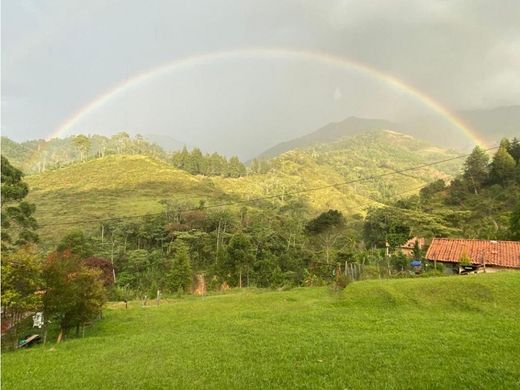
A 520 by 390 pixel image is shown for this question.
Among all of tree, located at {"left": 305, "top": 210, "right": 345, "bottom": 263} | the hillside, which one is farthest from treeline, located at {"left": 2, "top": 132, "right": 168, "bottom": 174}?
tree, located at {"left": 305, "top": 210, "right": 345, "bottom": 263}

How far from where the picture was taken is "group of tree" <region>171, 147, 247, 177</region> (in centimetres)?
11188

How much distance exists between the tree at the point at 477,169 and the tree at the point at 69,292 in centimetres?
5727

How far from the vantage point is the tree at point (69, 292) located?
18.0 meters

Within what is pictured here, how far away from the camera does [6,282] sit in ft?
54.2

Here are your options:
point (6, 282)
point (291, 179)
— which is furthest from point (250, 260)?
point (291, 179)

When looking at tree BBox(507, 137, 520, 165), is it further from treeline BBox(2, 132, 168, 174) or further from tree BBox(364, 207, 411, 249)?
treeline BBox(2, 132, 168, 174)

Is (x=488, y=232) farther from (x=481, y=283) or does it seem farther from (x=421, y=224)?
(x=481, y=283)

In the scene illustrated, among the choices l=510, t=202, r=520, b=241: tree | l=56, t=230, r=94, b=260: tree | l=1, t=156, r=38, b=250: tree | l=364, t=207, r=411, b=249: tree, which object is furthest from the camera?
l=364, t=207, r=411, b=249: tree

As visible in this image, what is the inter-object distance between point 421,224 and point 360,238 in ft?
44.3

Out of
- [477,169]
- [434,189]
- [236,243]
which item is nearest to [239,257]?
[236,243]

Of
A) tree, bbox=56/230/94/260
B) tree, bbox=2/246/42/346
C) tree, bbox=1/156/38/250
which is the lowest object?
tree, bbox=2/246/42/346

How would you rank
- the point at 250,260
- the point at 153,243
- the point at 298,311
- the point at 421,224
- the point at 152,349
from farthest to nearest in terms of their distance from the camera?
the point at 153,243, the point at 421,224, the point at 250,260, the point at 298,311, the point at 152,349

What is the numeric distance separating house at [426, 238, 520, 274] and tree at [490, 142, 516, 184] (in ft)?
99.3

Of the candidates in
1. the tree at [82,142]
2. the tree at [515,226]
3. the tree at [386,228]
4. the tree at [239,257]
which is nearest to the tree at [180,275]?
the tree at [239,257]
